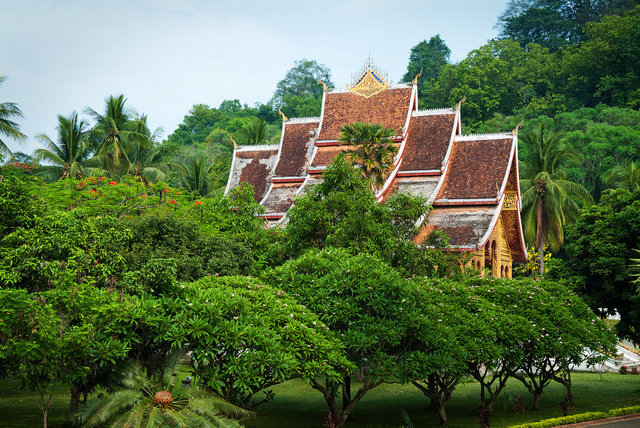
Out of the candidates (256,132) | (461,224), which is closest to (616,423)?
(461,224)

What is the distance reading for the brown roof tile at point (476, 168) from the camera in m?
29.4

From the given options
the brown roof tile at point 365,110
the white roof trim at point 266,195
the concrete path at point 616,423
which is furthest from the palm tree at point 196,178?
the concrete path at point 616,423

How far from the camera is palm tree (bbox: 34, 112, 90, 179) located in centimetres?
3416

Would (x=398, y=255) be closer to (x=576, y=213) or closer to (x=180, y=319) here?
(x=180, y=319)

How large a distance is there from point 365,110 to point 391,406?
50.1 ft

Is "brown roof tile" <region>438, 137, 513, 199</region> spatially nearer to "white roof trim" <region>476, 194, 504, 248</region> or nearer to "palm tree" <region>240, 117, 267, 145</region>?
"white roof trim" <region>476, 194, 504, 248</region>

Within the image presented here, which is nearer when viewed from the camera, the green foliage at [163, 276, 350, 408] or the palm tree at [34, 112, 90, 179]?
the green foliage at [163, 276, 350, 408]

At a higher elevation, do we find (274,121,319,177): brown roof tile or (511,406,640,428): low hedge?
(274,121,319,177): brown roof tile

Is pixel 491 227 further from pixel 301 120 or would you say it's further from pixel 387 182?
pixel 301 120

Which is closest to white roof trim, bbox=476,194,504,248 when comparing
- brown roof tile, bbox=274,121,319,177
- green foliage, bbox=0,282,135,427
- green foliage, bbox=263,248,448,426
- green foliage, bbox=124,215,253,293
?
brown roof tile, bbox=274,121,319,177

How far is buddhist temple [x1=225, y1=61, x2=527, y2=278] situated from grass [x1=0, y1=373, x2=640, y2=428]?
6.15 meters

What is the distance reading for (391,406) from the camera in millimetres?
21266

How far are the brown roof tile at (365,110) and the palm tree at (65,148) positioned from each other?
1167 cm

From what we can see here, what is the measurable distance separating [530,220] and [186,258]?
23462 millimetres
